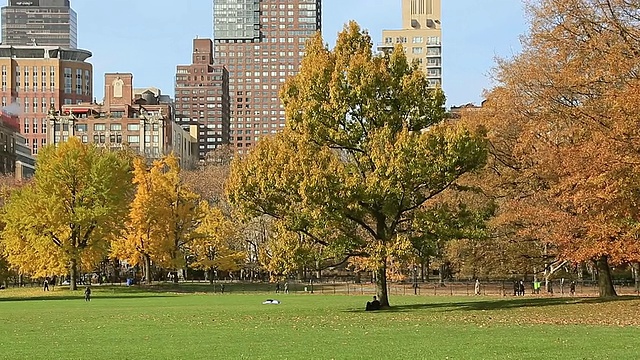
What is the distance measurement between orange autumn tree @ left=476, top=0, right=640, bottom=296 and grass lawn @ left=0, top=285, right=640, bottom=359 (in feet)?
13.4

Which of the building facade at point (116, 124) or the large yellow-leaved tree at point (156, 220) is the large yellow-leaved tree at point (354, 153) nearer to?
the large yellow-leaved tree at point (156, 220)

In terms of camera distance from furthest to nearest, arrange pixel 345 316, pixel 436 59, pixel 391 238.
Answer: pixel 436 59 < pixel 391 238 < pixel 345 316

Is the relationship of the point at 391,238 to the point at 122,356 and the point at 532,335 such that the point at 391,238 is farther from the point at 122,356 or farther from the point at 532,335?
the point at 122,356

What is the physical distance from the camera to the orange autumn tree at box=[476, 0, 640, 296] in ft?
104

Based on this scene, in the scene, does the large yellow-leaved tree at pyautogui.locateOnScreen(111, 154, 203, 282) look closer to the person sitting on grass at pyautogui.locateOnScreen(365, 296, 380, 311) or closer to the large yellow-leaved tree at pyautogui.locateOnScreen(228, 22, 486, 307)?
the large yellow-leaved tree at pyautogui.locateOnScreen(228, 22, 486, 307)

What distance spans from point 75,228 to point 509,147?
4138 cm

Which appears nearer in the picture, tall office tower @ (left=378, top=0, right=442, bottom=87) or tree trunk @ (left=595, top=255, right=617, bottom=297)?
tree trunk @ (left=595, top=255, right=617, bottom=297)

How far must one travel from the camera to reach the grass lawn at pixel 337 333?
21719 millimetres

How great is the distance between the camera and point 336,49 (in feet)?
138

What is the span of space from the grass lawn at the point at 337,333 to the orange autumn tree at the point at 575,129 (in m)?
4.09

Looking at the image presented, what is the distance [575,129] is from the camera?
131ft

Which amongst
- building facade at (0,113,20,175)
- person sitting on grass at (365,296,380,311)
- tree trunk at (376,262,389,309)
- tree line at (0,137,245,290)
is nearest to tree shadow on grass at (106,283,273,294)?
tree line at (0,137,245,290)

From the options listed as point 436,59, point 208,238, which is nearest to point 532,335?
point 208,238

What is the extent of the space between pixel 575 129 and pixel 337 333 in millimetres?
18269
